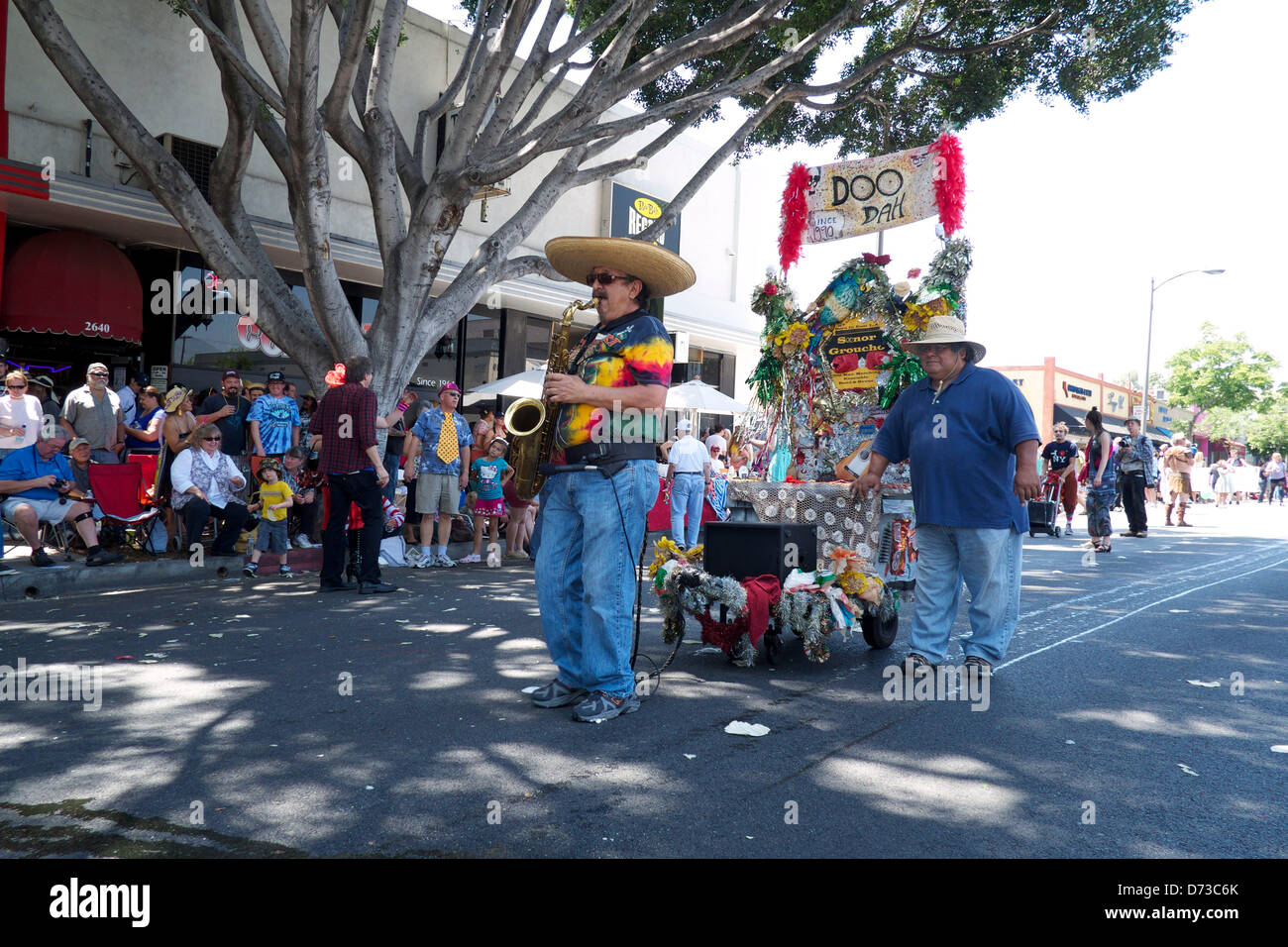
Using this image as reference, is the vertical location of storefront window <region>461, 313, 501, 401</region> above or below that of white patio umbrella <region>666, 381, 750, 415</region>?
above

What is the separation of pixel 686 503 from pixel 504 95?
5.81 metres

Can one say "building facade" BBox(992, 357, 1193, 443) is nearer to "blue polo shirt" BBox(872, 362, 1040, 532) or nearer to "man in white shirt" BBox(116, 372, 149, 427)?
"man in white shirt" BBox(116, 372, 149, 427)

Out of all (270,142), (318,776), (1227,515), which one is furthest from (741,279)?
(318,776)

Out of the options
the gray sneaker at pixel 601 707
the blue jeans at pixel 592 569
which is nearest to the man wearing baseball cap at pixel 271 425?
the blue jeans at pixel 592 569

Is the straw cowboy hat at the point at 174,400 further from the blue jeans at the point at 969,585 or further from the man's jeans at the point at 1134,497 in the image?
the man's jeans at the point at 1134,497

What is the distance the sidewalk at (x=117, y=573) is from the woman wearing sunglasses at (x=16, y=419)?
1128mm

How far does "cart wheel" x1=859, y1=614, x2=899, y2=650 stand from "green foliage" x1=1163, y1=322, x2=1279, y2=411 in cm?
6456

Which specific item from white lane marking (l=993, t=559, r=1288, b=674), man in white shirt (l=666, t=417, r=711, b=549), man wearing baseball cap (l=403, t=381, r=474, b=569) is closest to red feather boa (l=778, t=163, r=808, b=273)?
white lane marking (l=993, t=559, r=1288, b=674)

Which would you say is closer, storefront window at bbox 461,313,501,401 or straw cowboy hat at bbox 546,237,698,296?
straw cowboy hat at bbox 546,237,698,296

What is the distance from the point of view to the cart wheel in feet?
20.0

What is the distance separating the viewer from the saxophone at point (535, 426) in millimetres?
4781

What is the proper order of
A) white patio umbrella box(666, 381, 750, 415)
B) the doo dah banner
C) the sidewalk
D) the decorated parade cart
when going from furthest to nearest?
1. white patio umbrella box(666, 381, 750, 415)
2. the sidewalk
3. the doo dah banner
4. the decorated parade cart

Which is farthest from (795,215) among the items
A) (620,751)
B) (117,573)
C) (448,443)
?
(117,573)

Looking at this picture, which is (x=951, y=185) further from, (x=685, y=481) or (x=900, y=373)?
(x=685, y=481)
